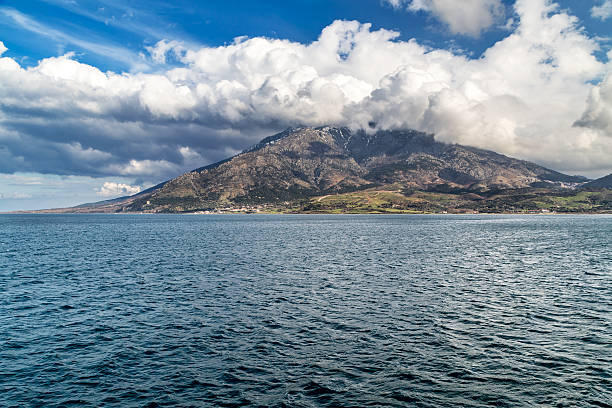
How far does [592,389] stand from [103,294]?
60.0 m

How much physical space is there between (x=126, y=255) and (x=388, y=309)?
84.8m

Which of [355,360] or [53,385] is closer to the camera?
[53,385]

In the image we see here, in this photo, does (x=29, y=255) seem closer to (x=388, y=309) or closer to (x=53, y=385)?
(x=53, y=385)

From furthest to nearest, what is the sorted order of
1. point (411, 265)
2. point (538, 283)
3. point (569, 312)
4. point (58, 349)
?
point (411, 265) < point (538, 283) < point (569, 312) < point (58, 349)

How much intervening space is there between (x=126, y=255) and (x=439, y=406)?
10071 centimetres

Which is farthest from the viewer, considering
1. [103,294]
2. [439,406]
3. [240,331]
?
[103,294]

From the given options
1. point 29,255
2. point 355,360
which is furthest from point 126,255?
point 355,360

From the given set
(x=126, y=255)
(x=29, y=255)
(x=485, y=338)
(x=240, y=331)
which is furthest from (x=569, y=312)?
(x=29, y=255)

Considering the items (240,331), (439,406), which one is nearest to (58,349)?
(240,331)

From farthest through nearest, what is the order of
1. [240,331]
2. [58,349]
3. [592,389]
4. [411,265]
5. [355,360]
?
[411,265] < [240,331] < [58,349] < [355,360] < [592,389]

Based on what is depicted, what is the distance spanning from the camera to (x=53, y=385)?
90.5 feet

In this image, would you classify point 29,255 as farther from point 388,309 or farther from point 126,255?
point 388,309

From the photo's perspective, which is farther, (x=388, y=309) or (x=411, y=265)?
(x=411, y=265)

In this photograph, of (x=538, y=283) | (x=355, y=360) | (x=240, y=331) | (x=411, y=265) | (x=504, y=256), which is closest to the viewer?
(x=355, y=360)
